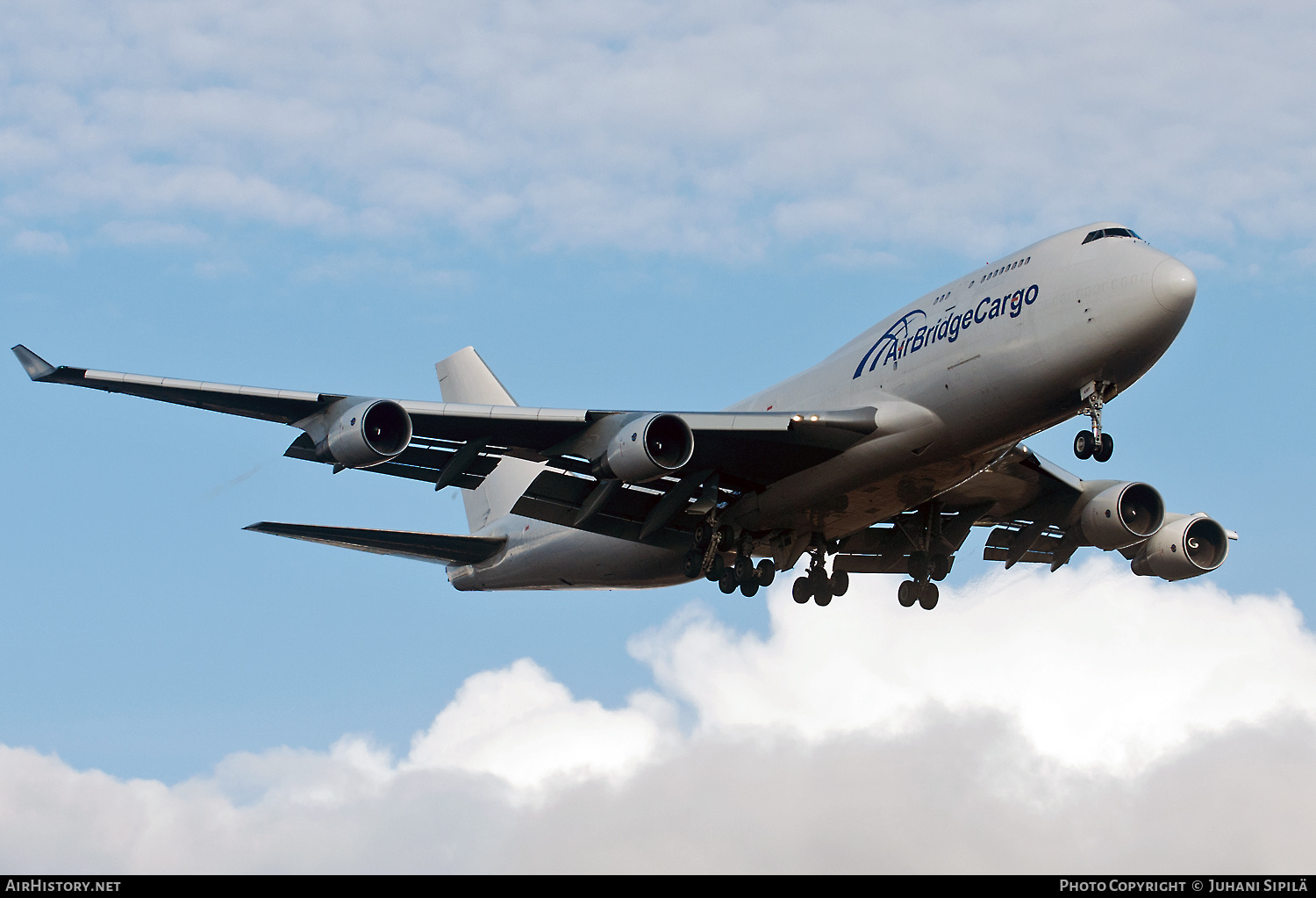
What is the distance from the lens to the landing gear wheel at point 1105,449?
2542 cm

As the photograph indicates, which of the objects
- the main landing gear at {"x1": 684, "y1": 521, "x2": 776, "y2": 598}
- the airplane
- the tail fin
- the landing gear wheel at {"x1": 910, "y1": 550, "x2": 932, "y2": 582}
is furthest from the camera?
the tail fin

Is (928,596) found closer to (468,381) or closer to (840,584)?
(840,584)

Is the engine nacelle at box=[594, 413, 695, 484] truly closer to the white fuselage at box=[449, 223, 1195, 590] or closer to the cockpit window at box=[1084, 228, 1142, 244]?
the white fuselage at box=[449, 223, 1195, 590]

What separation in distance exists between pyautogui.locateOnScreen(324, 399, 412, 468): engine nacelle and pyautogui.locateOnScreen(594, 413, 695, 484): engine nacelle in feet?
13.1

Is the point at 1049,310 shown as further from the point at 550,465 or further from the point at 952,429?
the point at 550,465

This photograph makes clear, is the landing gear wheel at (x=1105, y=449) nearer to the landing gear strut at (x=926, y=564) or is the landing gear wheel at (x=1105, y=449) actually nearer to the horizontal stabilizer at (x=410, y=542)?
the landing gear strut at (x=926, y=564)

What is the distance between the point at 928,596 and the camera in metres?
34.2

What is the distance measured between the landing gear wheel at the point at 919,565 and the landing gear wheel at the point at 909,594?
0.24 metres

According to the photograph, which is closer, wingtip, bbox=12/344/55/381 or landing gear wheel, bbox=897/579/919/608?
wingtip, bbox=12/344/55/381

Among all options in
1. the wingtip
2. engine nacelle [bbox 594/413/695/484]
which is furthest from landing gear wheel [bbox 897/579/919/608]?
the wingtip

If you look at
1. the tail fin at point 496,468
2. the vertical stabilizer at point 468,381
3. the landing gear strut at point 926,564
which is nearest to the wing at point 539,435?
the landing gear strut at point 926,564

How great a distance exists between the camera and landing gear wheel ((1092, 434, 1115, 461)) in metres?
25.4
